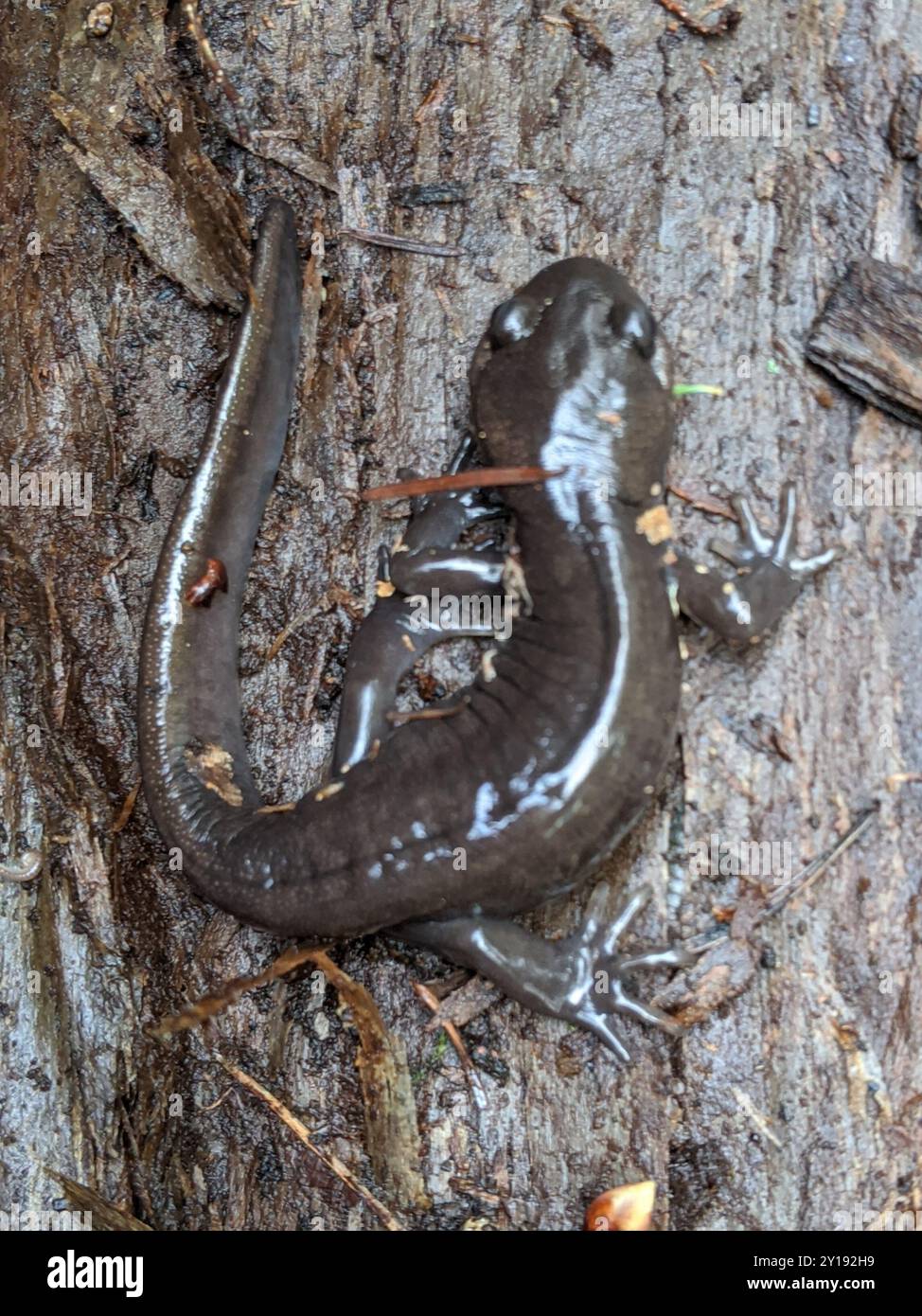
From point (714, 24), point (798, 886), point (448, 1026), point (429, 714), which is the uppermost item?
point (714, 24)

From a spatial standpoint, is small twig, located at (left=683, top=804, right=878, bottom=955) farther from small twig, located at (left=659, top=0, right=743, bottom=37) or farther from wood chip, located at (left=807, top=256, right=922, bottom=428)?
small twig, located at (left=659, top=0, right=743, bottom=37)

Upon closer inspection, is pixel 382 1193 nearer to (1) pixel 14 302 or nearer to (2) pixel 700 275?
(2) pixel 700 275

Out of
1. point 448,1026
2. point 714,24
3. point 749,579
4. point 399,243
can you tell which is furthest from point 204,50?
point 448,1026

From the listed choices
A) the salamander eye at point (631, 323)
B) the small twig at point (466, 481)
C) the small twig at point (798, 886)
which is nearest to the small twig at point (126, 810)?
the small twig at point (466, 481)

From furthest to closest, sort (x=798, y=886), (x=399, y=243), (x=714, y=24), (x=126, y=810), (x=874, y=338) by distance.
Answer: (x=126, y=810), (x=399, y=243), (x=714, y=24), (x=874, y=338), (x=798, y=886)

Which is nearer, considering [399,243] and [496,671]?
[496,671]

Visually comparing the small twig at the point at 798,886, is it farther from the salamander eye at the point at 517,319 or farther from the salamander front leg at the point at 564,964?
the salamander eye at the point at 517,319

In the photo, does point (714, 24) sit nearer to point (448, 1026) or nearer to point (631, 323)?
point (631, 323)
